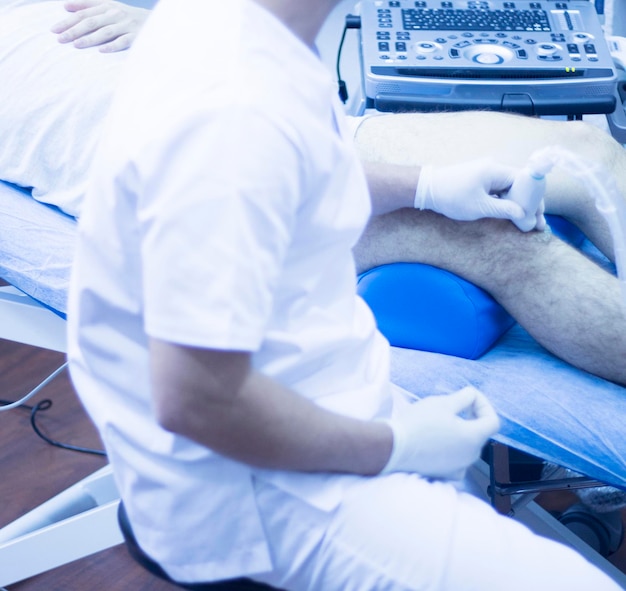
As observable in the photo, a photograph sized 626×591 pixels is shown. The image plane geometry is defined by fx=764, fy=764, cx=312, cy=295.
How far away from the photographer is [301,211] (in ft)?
2.11

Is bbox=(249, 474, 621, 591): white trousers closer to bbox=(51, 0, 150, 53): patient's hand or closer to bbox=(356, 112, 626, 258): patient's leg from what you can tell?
bbox=(356, 112, 626, 258): patient's leg

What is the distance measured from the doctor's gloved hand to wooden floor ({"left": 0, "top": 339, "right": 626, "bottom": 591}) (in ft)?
2.89

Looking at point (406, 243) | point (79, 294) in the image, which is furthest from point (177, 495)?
point (406, 243)

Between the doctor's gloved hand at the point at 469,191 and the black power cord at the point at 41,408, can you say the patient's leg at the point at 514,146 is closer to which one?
the doctor's gloved hand at the point at 469,191

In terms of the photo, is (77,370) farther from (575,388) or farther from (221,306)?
(575,388)

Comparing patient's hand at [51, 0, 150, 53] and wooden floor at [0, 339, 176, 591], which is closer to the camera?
patient's hand at [51, 0, 150, 53]

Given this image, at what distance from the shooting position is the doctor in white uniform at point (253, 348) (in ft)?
1.83

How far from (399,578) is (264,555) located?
126mm

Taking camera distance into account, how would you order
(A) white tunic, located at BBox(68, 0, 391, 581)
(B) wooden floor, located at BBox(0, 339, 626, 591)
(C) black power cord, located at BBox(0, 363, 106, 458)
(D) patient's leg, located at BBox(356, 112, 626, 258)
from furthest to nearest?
(C) black power cord, located at BBox(0, 363, 106, 458) < (B) wooden floor, located at BBox(0, 339, 626, 591) < (D) patient's leg, located at BBox(356, 112, 626, 258) < (A) white tunic, located at BBox(68, 0, 391, 581)

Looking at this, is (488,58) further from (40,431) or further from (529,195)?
(40,431)

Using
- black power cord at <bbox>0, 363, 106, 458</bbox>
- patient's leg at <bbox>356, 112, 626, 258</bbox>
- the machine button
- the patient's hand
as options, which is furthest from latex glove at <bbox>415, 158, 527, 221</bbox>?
black power cord at <bbox>0, 363, 106, 458</bbox>

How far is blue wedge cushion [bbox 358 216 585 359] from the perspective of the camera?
106 centimetres

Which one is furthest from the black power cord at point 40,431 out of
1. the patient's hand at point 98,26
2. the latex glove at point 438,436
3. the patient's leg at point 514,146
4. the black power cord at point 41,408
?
the latex glove at point 438,436

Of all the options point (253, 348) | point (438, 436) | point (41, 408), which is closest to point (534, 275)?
point (438, 436)
